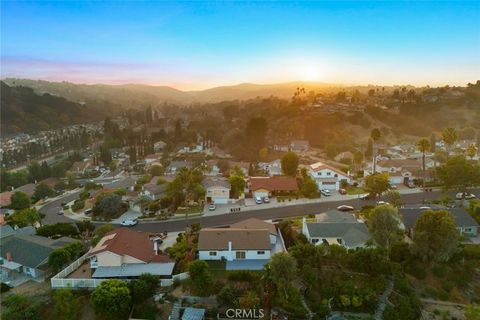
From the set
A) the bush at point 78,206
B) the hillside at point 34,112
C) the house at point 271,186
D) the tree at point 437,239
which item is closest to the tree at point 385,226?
the tree at point 437,239

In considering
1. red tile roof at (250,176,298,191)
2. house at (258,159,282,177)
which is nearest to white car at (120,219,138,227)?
red tile roof at (250,176,298,191)

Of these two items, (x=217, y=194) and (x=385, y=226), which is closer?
(x=385, y=226)

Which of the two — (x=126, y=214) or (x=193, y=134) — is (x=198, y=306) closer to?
(x=126, y=214)

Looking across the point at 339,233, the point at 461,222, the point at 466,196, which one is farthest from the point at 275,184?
the point at 466,196

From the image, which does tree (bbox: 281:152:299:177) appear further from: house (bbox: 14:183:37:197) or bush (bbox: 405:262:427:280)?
house (bbox: 14:183:37:197)

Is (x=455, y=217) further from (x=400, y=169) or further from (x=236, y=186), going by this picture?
(x=236, y=186)
